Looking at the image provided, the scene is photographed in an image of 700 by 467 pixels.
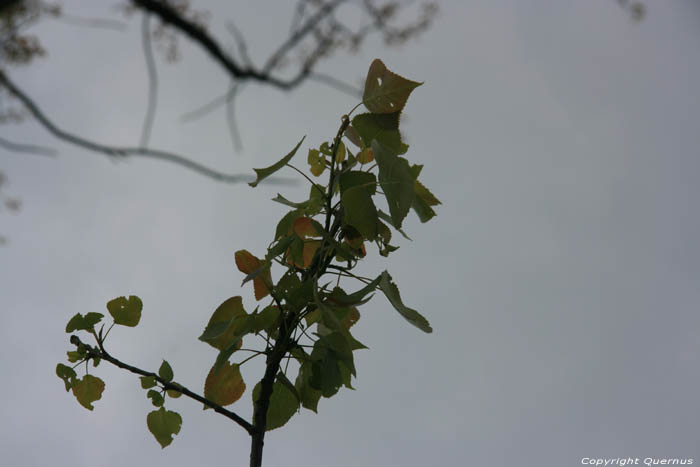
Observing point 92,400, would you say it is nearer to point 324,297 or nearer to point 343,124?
point 324,297

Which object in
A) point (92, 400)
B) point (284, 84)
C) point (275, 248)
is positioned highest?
point (284, 84)

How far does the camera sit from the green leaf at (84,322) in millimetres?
545

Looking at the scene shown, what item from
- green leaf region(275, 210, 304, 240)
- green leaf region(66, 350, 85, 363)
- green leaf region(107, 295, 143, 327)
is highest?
green leaf region(275, 210, 304, 240)

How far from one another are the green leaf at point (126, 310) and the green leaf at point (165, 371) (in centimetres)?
7

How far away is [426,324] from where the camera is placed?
19.7 inches

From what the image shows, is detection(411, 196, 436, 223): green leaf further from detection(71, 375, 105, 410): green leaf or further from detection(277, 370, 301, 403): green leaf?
detection(71, 375, 105, 410): green leaf

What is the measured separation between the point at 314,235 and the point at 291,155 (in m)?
0.08

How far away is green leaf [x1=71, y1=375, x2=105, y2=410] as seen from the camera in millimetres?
562

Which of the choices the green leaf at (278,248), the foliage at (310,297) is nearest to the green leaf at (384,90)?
the foliage at (310,297)

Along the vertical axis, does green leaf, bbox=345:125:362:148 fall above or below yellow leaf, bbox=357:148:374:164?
above

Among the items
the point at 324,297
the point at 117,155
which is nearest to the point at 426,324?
the point at 324,297

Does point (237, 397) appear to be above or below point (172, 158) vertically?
below

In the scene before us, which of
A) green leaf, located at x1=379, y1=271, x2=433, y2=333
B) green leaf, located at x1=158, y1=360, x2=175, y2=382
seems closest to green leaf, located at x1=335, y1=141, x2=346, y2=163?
green leaf, located at x1=379, y1=271, x2=433, y2=333

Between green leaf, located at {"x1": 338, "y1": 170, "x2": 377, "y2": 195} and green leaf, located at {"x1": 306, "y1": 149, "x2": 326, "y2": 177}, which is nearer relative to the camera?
green leaf, located at {"x1": 338, "y1": 170, "x2": 377, "y2": 195}
